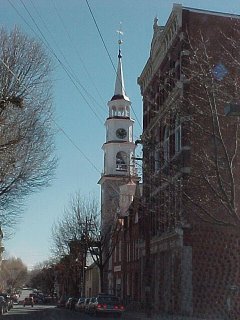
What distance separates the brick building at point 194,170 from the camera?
2762 cm

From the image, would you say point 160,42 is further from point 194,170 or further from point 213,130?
point 213,130

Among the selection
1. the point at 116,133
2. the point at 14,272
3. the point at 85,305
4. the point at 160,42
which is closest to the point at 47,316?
the point at 85,305

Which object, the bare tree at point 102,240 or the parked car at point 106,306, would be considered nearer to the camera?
the parked car at point 106,306

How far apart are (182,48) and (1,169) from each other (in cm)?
1696

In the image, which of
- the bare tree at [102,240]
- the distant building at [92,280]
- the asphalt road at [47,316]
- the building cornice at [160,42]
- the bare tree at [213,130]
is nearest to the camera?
the bare tree at [213,130]

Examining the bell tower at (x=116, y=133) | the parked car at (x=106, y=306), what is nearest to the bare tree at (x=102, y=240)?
the bell tower at (x=116, y=133)

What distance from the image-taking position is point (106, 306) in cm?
4272

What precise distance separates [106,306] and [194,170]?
12468mm

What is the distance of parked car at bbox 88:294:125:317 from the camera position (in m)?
41.9

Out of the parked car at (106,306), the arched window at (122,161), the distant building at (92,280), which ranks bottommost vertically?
the parked car at (106,306)

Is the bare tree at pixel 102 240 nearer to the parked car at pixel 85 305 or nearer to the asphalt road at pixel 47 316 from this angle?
the asphalt road at pixel 47 316

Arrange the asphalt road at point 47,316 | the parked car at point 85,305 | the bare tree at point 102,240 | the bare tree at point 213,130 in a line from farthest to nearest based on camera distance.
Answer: the bare tree at point 102,240 → the parked car at point 85,305 → the asphalt road at point 47,316 → the bare tree at point 213,130

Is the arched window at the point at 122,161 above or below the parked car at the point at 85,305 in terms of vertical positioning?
above

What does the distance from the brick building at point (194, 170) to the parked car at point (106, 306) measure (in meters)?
2.73
